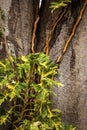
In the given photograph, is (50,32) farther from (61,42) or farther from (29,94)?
(29,94)

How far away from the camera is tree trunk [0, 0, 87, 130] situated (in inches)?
100

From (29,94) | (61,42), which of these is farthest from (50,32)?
(29,94)

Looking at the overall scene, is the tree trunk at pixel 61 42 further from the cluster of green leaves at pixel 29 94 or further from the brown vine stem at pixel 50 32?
the cluster of green leaves at pixel 29 94

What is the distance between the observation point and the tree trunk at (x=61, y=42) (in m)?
2.55

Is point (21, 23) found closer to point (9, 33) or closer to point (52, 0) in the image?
point (9, 33)

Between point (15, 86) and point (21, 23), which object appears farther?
point (21, 23)

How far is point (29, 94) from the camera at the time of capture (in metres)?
2.31

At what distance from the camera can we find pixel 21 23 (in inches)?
103

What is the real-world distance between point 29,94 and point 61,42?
558 mm

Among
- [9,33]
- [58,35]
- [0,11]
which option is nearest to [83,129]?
[58,35]

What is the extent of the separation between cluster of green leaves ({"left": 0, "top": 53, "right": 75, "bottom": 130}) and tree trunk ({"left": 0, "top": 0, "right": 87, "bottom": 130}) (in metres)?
0.24

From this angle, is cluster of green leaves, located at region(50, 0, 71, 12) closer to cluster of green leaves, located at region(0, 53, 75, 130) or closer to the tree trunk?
the tree trunk

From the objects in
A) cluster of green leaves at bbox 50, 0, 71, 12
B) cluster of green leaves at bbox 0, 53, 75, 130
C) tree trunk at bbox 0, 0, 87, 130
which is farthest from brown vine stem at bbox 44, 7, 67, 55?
cluster of green leaves at bbox 0, 53, 75, 130

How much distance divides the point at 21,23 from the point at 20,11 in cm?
10
